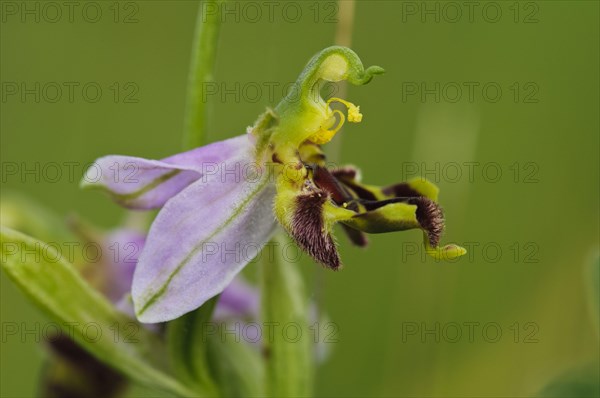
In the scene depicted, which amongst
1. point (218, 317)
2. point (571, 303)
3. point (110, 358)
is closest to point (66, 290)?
point (110, 358)

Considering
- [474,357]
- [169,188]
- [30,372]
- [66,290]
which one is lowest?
[30,372]

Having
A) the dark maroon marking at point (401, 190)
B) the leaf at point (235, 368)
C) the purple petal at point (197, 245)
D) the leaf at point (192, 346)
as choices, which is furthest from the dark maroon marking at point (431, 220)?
the leaf at point (235, 368)

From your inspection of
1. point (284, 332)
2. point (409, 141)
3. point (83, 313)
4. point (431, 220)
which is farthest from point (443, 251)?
point (409, 141)

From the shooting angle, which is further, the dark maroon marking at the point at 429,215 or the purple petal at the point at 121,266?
the purple petal at the point at 121,266

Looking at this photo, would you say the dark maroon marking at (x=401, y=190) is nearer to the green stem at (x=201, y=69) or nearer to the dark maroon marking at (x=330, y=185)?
the dark maroon marking at (x=330, y=185)

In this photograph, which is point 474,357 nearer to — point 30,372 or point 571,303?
point 571,303
